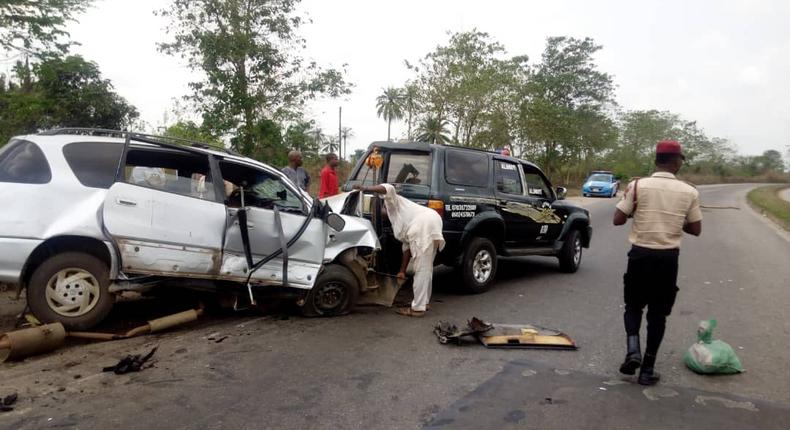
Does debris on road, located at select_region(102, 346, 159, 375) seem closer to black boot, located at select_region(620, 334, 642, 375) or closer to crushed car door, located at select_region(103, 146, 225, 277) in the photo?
crushed car door, located at select_region(103, 146, 225, 277)

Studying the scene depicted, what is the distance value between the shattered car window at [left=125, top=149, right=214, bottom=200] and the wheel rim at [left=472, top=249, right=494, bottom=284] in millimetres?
3389

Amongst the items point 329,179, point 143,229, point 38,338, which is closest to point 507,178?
point 329,179

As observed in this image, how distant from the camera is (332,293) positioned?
226 inches

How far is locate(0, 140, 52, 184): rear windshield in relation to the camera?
4555mm

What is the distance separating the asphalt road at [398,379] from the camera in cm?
341

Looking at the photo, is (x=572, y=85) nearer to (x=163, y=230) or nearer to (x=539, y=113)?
(x=539, y=113)

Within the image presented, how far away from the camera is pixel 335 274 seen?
18.4 feet

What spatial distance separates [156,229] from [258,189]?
4.20 ft

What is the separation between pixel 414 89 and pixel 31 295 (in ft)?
81.3

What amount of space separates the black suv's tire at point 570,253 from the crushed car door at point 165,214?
221 inches

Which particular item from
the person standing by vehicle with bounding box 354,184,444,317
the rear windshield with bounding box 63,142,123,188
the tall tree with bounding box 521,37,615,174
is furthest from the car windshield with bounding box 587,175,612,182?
the rear windshield with bounding box 63,142,123,188

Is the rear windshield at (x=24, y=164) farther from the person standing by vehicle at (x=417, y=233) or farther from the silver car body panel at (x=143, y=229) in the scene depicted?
the person standing by vehicle at (x=417, y=233)

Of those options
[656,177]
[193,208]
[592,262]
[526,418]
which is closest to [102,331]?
[193,208]

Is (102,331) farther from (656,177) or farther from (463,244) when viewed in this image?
(656,177)
